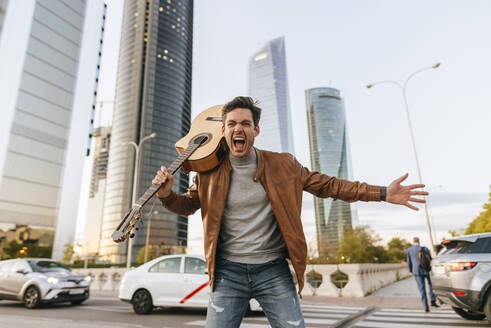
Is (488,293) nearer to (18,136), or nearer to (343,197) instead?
(343,197)

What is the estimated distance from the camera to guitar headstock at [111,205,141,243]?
1769mm

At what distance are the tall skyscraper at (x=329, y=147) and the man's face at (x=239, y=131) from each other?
12591 centimetres

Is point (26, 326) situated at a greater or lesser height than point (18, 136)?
lesser

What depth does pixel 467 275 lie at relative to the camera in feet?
18.4

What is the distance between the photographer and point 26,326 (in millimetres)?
5492

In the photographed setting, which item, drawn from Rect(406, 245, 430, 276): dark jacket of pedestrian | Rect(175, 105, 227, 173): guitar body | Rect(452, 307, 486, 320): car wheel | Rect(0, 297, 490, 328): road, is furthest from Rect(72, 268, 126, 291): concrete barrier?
Rect(175, 105, 227, 173): guitar body

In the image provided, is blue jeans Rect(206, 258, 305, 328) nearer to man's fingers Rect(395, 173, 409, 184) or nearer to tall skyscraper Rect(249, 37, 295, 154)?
man's fingers Rect(395, 173, 409, 184)

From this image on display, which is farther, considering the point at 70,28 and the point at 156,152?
the point at 156,152

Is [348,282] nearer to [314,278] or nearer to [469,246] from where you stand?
[314,278]

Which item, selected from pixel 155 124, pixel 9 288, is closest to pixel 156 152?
pixel 155 124

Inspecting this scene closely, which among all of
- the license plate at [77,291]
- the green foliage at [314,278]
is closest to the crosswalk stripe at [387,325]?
the green foliage at [314,278]

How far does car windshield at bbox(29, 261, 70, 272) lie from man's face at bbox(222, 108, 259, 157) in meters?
10.3

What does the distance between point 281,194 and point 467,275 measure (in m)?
5.72

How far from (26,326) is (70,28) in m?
55.0
